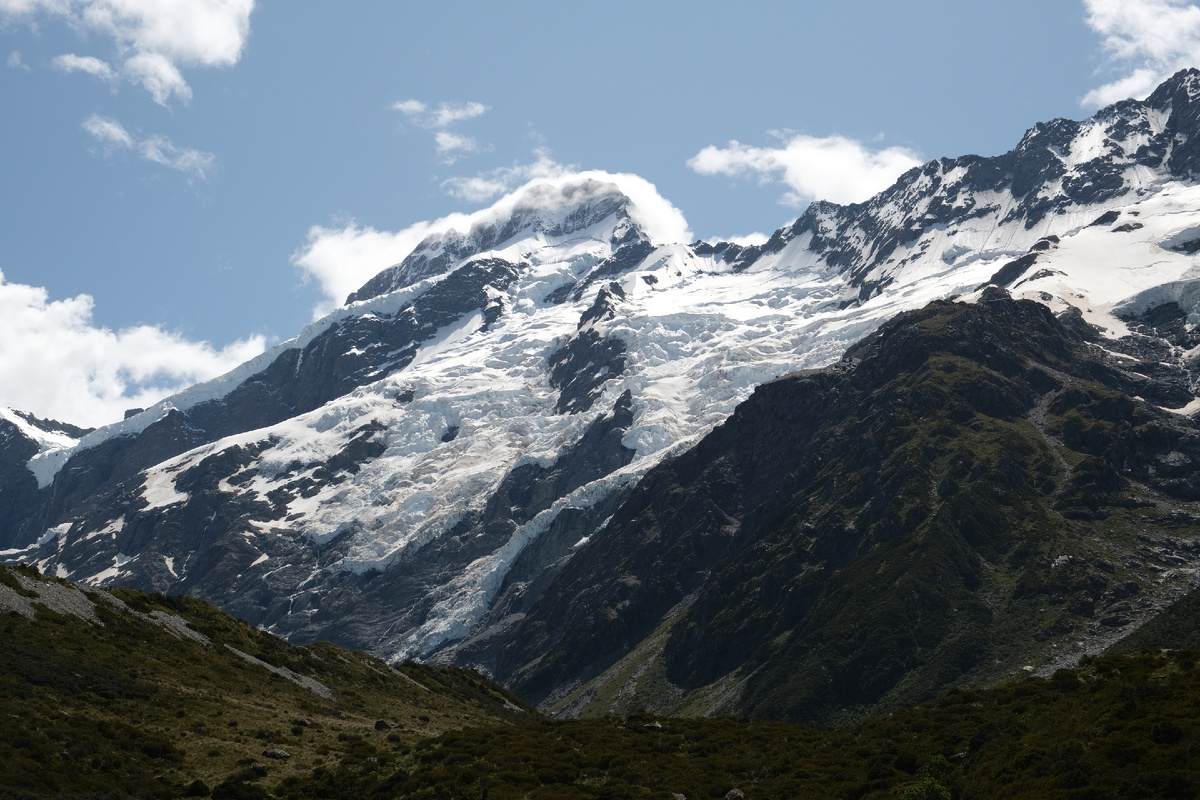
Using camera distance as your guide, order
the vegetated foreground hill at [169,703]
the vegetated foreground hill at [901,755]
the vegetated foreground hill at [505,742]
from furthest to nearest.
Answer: the vegetated foreground hill at [169,703] → the vegetated foreground hill at [505,742] → the vegetated foreground hill at [901,755]

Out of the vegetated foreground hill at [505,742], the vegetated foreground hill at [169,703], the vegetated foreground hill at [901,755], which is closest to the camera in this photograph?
the vegetated foreground hill at [901,755]

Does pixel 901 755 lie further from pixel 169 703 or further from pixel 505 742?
pixel 169 703

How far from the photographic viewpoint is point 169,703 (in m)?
78.6

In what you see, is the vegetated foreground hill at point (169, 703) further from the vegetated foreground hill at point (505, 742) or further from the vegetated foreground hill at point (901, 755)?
the vegetated foreground hill at point (901, 755)

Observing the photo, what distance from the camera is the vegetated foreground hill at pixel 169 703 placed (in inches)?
2373

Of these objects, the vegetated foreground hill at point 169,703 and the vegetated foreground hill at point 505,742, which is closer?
the vegetated foreground hill at point 505,742

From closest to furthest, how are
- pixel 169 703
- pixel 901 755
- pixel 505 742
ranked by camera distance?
pixel 901 755 < pixel 505 742 < pixel 169 703

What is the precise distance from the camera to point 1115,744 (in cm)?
5353

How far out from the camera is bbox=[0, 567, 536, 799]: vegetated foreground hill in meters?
60.3

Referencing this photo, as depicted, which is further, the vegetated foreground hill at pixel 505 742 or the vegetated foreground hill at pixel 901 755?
the vegetated foreground hill at pixel 505 742

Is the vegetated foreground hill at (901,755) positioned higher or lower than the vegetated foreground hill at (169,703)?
lower

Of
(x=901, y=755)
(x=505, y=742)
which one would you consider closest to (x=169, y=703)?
(x=505, y=742)

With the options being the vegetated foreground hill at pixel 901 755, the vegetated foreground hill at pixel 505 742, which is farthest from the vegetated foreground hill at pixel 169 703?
the vegetated foreground hill at pixel 901 755

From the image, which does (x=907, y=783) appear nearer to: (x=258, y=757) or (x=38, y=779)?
(x=258, y=757)
